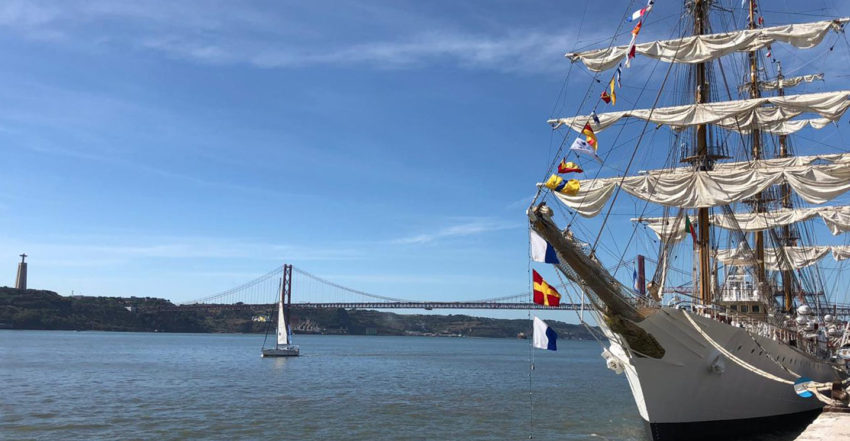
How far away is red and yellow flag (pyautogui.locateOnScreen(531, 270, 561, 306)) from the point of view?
17.3 meters

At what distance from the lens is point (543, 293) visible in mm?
17438

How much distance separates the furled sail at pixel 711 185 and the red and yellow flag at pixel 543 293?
8701mm

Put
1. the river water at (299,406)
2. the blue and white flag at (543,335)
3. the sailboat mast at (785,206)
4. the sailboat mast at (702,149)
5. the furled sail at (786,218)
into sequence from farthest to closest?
the sailboat mast at (785,206), the furled sail at (786,218), the sailboat mast at (702,149), the river water at (299,406), the blue and white flag at (543,335)

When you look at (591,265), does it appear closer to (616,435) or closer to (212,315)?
(616,435)

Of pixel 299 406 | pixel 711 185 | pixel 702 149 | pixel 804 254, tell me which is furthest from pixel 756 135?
pixel 299 406

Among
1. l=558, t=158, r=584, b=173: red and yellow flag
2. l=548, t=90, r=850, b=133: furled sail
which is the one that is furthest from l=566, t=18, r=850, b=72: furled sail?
l=558, t=158, r=584, b=173: red and yellow flag

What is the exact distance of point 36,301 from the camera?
15688 centimetres

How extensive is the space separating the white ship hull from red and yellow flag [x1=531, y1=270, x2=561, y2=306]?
391 centimetres

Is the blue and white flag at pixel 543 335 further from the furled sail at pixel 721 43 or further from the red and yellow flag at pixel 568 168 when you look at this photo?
the furled sail at pixel 721 43

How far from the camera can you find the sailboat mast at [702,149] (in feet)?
84.0

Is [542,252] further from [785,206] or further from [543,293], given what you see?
[785,206]

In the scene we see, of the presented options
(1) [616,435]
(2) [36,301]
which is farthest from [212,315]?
(1) [616,435]

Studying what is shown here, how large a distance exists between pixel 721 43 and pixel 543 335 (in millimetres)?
16117

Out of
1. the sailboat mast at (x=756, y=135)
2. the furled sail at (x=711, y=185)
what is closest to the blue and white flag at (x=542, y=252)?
the furled sail at (x=711, y=185)
